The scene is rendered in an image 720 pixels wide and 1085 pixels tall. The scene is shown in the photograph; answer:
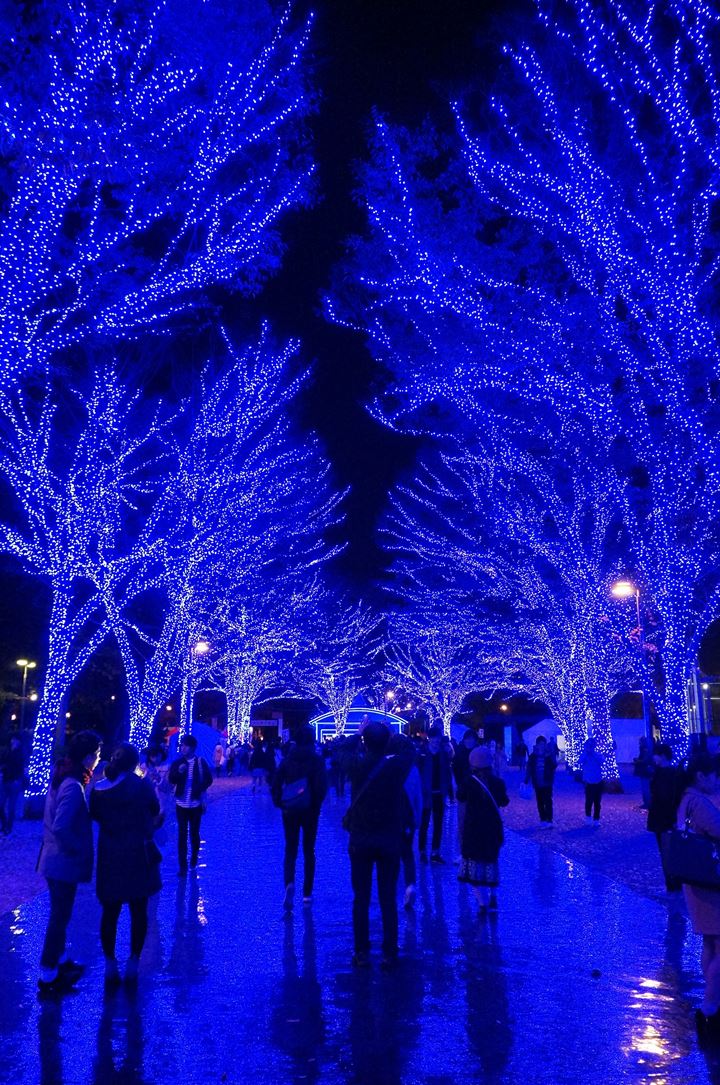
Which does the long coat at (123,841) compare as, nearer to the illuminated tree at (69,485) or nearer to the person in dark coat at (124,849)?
the person in dark coat at (124,849)

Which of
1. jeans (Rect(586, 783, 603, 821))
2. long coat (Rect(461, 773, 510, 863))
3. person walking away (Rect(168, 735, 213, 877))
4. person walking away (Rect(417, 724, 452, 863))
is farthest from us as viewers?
jeans (Rect(586, 783, 603, 821))

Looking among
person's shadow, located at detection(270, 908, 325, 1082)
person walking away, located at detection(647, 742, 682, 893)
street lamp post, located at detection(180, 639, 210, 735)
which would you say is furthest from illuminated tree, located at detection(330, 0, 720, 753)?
street lamp post, located at detection(180, 639, 210, 735)

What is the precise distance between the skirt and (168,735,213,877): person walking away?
4.01 meters

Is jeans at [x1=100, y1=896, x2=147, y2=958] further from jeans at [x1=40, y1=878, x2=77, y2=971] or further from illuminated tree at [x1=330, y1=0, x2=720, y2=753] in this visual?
illuminated tree at [x1=330, y1=0, x2=720, y2=753]

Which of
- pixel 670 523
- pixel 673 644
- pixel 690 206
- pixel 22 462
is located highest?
pixel 690 206

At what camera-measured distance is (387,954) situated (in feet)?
25.0

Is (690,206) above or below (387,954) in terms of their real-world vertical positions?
above

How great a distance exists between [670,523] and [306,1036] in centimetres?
1340

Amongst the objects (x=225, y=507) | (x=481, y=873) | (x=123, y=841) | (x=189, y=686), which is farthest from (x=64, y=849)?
(x=189, y=686)

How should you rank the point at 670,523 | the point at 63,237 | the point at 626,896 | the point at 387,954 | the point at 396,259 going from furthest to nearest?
1. the point at 670,523
2. the point at 396,259
3. the point at 63,237
4. the point at 626,896
5. the point at 387,954

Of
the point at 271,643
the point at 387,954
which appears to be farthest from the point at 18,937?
the point at 271,643

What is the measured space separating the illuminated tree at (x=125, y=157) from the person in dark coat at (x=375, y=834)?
6.47 meters

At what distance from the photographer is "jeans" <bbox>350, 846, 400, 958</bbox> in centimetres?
771

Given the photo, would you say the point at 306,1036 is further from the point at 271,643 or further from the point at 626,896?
the point at 271,643
